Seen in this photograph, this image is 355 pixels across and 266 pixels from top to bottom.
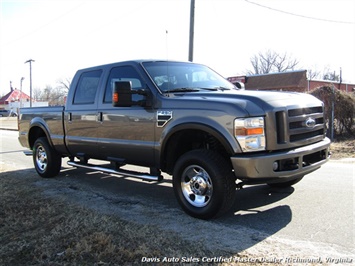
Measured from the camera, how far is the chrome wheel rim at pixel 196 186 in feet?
14.3

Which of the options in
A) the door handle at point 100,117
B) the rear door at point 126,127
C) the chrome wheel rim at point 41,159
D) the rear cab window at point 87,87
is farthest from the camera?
the chrome wheel rim at point 41,159

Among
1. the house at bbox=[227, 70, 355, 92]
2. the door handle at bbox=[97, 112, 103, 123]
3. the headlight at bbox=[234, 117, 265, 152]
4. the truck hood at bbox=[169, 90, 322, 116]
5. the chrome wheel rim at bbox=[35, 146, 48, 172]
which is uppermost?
the house at bbox=[227, 70, 355, 92]

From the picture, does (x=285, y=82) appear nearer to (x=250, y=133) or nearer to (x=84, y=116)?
(x=84, y=116)

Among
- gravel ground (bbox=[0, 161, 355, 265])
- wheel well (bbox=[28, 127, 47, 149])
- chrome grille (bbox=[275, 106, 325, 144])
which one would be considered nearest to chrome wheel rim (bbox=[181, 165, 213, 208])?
gravel ground (bbox=[0, 161, 355, 265])

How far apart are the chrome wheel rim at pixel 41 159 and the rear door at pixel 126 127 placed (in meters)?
2.13

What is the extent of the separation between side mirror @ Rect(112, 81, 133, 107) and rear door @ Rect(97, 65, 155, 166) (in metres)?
0.28

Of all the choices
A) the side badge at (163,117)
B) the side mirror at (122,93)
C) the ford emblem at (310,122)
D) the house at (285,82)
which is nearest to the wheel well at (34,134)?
the side mirror at (122,93)

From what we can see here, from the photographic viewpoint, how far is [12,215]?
472 cm

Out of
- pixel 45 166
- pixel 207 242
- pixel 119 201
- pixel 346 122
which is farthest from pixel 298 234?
pixel 346 122

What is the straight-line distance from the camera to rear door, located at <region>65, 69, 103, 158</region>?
5.99m

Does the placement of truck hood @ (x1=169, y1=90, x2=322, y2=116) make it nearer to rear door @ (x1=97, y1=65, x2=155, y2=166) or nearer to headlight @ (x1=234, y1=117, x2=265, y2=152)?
headlight @ (x1=234, y1=117, x2=265, y2=152)

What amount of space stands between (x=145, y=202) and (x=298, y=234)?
2333mm

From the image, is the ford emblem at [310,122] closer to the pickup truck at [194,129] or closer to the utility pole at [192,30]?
the pickup truck at [194,129]

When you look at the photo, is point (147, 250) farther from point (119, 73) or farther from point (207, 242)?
point (119, 73)
